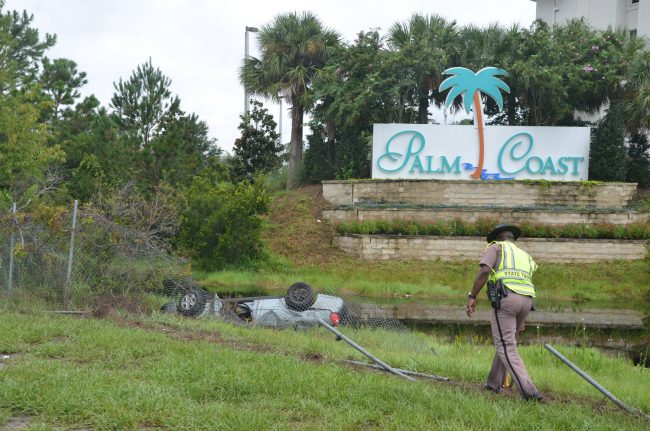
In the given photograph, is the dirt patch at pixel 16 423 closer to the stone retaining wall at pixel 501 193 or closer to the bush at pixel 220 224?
the bush at pixel 220 224

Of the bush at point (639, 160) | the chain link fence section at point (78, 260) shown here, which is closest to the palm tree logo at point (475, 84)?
the bush at point (639, 160)

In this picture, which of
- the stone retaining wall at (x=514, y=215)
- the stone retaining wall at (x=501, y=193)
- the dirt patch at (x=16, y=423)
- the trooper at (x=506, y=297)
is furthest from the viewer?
the stone retaining wall at (x=501, y=193)

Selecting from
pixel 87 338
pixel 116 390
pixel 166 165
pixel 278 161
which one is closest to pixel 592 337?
pixel 87 338

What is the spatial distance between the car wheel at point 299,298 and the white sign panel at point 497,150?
18031 millimetres

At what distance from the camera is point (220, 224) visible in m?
30.2

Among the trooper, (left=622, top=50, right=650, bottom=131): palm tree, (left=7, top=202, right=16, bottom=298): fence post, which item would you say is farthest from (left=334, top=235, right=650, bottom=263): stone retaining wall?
the trooper

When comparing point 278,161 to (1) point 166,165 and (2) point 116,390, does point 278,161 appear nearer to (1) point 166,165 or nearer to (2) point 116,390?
(1) point 166,165

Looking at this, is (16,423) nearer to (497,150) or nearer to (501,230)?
(501,230)

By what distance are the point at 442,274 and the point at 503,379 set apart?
22489 mm

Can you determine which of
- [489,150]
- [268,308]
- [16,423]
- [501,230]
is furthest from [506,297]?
[489,150]

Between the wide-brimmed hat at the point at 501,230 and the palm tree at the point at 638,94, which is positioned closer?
the wide-brimmed hat at the point at 501,230

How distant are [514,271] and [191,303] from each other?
889 centimetres

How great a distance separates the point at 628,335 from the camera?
65.0 ft

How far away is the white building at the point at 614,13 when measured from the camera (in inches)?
1630
